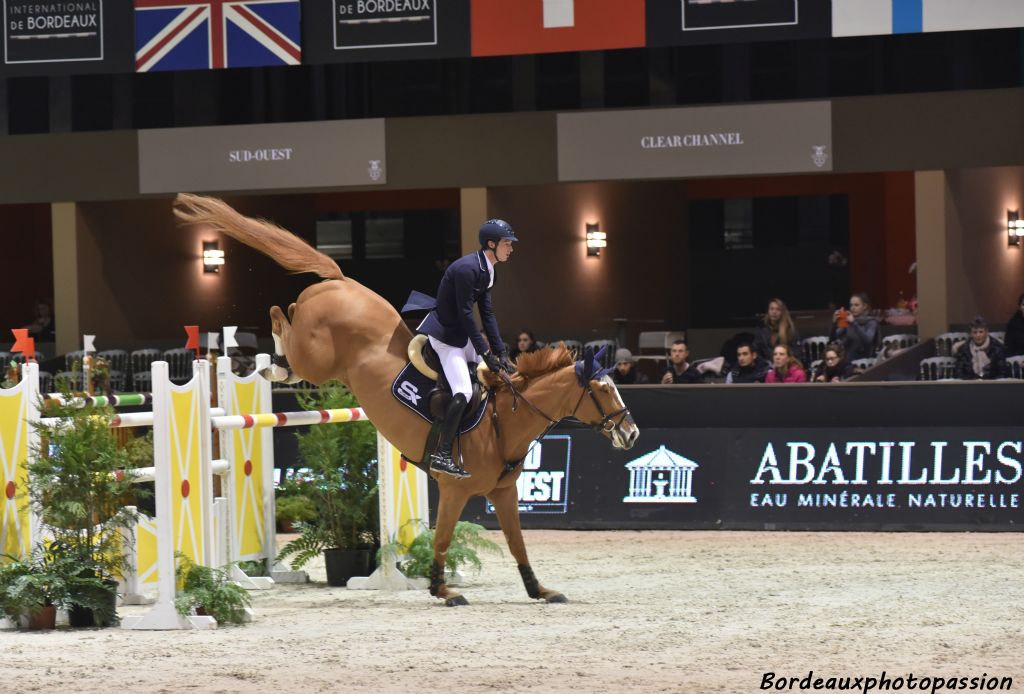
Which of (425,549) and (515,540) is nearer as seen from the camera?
(515,540)

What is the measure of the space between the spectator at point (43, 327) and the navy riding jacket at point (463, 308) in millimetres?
14441

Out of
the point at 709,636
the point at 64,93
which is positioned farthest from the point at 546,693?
the point at 64,93

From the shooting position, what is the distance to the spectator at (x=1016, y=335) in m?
16.4

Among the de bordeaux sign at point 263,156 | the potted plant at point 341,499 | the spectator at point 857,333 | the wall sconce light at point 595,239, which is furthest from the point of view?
the wall sconce light at point 595,239

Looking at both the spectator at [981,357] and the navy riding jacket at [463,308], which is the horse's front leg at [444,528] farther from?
the spectator at [981,357]

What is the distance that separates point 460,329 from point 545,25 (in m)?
9.41

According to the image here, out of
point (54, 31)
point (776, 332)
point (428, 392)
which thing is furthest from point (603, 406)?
point (54, 31)

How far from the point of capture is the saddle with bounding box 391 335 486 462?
9.40 metres

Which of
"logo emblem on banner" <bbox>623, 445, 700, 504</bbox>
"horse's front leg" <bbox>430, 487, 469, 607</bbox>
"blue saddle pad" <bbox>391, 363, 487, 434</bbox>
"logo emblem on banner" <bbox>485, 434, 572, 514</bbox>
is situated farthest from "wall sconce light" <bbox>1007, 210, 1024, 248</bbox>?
"horse's front leg" <bbox>430, 487, 469, 607</bbox>

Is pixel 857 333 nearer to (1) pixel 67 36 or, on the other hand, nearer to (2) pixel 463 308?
(2) pixel 463 308

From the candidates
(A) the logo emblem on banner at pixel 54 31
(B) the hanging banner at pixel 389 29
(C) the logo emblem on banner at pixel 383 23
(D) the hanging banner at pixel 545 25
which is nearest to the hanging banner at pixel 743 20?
(D) the hanging banner at pixel 545 25

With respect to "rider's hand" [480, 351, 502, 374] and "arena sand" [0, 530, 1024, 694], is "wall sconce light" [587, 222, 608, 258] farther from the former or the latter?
"rider's hand" [480, 351, 502, 374]

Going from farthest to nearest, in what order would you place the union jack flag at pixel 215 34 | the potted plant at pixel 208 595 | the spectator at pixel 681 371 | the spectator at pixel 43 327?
the spectator at pixel 43 327 → the union jack flag at pixel 215 34 → the spectator at pixel 681 371 → the potted plant at pixel 208 595

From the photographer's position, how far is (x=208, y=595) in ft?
28.0
